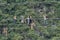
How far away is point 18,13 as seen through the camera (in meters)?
3.55

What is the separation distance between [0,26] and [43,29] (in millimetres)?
633

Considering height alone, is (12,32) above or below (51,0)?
below

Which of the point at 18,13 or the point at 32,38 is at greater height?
the point at 18,13

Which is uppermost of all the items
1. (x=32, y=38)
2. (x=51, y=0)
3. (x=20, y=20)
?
(x=51, y=0)

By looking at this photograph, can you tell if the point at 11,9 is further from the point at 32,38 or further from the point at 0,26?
the point at 32,38

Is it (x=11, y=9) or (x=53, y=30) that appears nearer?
(x=53, y=30)

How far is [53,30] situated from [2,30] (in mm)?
745

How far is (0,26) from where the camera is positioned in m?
3.40

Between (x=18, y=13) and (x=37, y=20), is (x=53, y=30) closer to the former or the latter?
(x=37, y=20)

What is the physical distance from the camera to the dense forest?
3311 millimetres

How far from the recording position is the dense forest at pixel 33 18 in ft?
10.9

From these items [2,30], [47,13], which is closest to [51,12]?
[47,13]

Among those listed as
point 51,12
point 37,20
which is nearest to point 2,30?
point 37,20

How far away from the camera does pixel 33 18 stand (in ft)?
11.5
